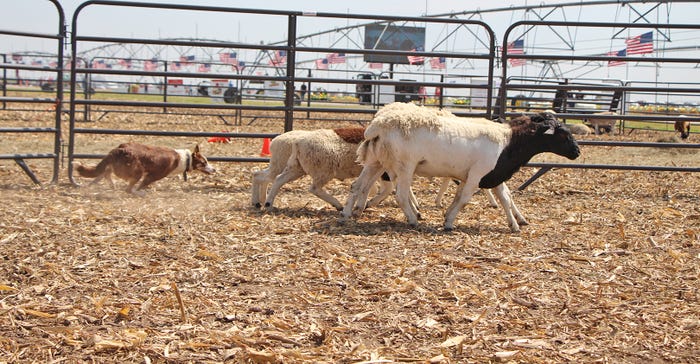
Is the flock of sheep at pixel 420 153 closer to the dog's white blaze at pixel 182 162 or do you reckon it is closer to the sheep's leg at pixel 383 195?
the sheep's leg at pixel 383 195

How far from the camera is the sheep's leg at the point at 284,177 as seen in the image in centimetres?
865

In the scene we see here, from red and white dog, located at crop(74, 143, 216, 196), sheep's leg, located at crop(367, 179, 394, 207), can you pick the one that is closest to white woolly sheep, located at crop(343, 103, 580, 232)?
sheep's leg, located at crop(367, 179, 394, 207)

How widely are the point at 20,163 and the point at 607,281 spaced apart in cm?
698

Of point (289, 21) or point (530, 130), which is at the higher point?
point (289, 21)

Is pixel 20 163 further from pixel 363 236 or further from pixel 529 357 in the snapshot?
pixel 529 357

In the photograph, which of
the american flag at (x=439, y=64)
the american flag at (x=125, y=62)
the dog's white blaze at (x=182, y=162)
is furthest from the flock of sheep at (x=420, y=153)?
the american flag at (x=439, y=64)

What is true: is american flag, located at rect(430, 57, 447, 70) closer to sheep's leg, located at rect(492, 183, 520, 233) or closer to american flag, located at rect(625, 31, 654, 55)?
american flag, located at rect(625, 31, 654, 55)

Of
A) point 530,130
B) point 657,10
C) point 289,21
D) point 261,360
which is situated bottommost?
point 261,360

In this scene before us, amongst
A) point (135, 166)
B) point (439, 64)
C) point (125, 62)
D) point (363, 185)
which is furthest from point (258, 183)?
point (439, 64)

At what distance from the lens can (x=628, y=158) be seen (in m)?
14.7

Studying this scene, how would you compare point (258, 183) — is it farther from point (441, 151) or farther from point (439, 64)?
point (439, 64)

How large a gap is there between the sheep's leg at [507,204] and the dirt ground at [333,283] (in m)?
0.14

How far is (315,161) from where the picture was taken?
863 centimetres

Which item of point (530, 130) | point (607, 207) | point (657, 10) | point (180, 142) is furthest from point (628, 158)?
point (657, 10)
